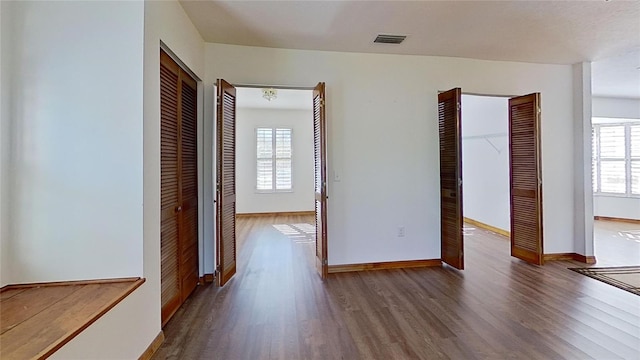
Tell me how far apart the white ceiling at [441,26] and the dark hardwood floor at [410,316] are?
2.51 meters

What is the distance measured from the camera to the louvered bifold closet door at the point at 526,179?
3.91 meters

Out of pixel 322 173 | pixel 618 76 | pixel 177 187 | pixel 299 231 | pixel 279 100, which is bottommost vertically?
pixel 299 231

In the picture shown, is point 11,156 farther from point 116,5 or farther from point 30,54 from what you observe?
point 116,5

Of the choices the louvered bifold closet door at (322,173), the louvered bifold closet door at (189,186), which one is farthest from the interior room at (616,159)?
the louvered bifold closet door at (189,186)

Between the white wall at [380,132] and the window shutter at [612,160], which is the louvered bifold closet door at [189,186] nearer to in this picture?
the white wall at [380,132]

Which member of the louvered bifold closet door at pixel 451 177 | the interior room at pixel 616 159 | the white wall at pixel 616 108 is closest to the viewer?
the louvered bifold closet door at pixel 451 177

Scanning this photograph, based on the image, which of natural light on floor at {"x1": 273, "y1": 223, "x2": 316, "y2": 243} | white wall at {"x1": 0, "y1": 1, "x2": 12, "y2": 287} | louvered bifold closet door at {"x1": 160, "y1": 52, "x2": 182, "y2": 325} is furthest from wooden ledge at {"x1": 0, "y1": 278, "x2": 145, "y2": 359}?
natural light on floor at {"x1": 273, "y1": 223, "x2": 316, "y2": 243}

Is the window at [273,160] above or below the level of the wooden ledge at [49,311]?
above

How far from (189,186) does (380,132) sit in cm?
221

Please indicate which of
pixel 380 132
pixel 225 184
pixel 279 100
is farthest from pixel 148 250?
pixel 279 100

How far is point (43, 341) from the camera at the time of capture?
1.33m

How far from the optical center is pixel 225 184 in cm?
342

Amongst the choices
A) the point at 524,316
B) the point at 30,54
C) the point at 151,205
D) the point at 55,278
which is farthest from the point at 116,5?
the point at 524,316

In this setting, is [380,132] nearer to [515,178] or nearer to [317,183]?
[317,183]
